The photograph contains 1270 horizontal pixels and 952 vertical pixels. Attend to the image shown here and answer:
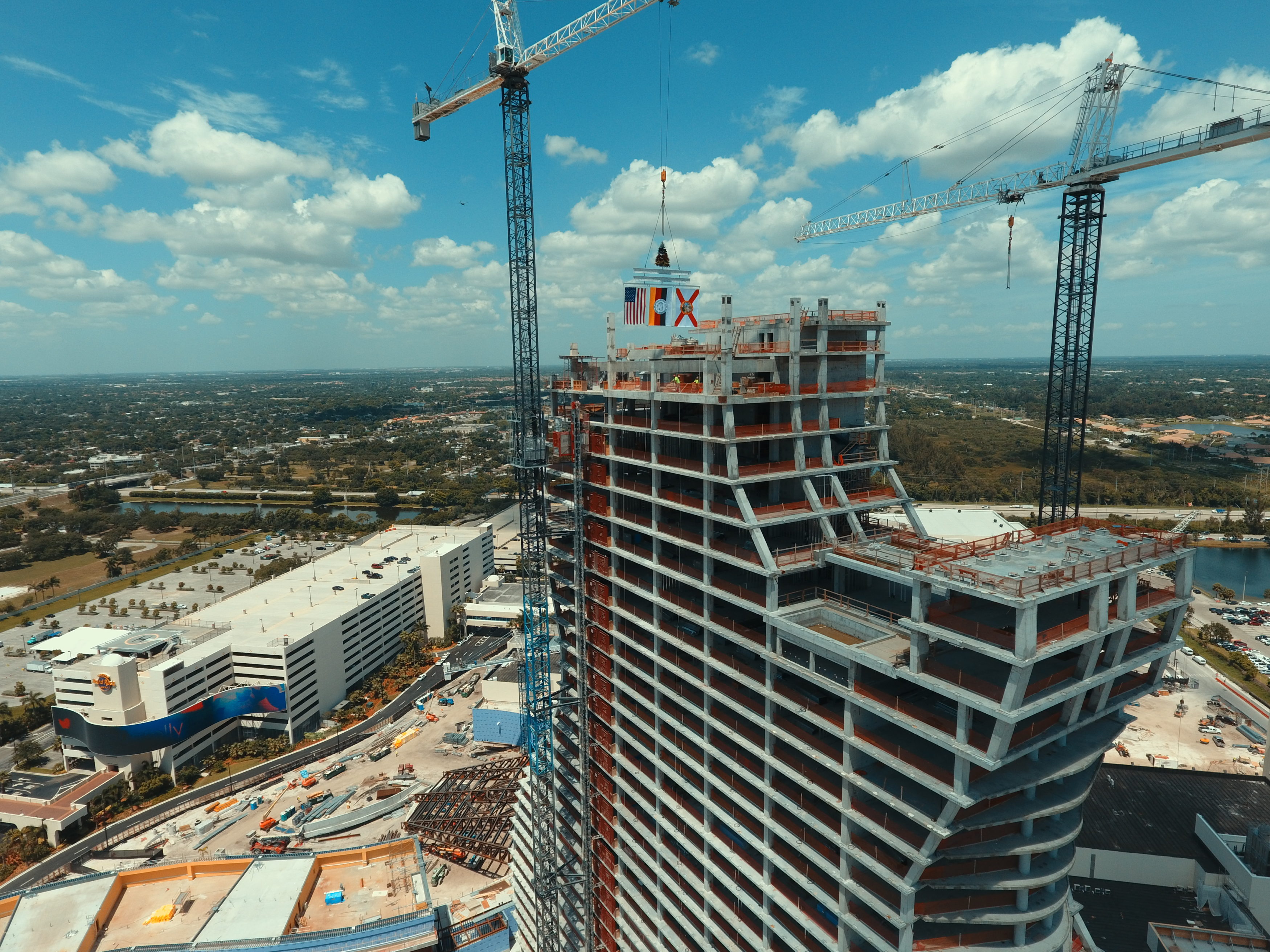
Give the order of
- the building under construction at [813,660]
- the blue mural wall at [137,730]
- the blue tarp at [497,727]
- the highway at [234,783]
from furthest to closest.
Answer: the blue tarp at [497,727], the blue mural wall at [137,730], the highway at [234,783], the building under construction at [813,660]

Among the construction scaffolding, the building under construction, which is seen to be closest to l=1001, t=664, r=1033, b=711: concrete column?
the building under construction

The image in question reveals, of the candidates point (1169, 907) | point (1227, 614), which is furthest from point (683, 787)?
point (1227, 614)

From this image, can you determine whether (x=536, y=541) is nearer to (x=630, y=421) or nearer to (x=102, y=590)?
(x=630, y=421)

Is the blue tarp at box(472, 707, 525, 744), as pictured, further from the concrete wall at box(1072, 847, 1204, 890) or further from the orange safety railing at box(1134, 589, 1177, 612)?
the orange safety railing at box(1134, 589, 1177, 612)

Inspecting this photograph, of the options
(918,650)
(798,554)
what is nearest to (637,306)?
(798,554)

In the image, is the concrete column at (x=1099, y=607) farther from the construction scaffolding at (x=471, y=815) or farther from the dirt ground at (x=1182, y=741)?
the dirt ground at (x=1182, y=741)

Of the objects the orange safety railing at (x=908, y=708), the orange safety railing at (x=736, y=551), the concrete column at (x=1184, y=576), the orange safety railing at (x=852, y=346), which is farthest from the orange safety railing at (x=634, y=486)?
the concrete column at (x=1184, y=576)

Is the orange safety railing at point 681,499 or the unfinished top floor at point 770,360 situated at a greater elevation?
the unfinished top floor at point 770,360
